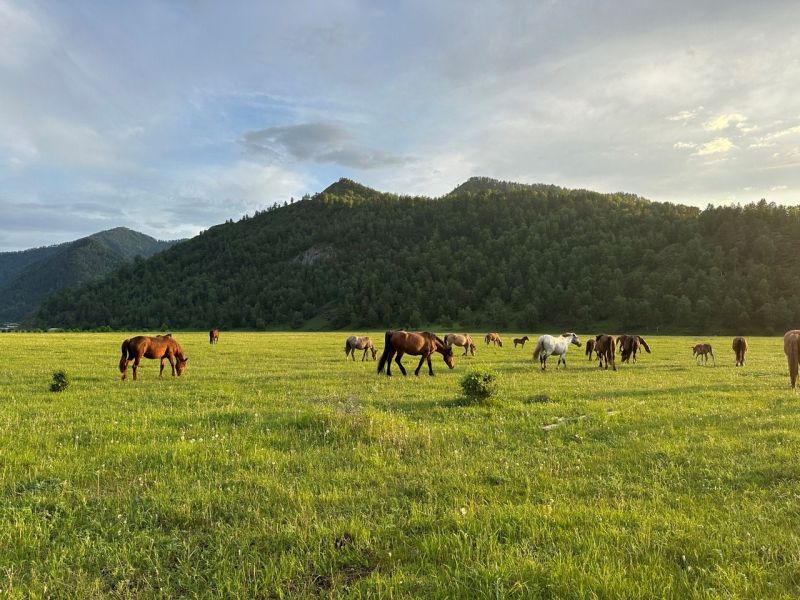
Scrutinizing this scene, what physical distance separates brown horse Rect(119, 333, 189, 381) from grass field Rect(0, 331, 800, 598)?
7136 millimetres

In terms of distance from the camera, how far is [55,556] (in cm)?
478

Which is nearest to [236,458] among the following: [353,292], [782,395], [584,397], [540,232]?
[584,397]

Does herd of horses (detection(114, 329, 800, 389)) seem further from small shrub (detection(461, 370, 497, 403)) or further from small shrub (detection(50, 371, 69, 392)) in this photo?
small shrub (detection(461, 370, 497, 403))

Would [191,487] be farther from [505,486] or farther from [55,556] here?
[505,486]

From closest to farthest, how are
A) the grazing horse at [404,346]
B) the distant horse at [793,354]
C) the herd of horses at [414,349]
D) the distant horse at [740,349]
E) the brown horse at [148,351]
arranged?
1. the distant horse at [793,354]
2. the herd of horses at [414,349]
3. the brown horse at [148,351]
4. the grazing horse at [404,346]
5. the distant horse at [740,349]

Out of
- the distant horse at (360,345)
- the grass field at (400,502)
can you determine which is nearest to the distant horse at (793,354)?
the grass field at (400,502)

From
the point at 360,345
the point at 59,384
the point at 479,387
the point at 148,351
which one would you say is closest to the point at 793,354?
the point at 479,387

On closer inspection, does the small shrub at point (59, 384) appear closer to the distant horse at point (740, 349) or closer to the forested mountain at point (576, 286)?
the distant horse at point (740, 349)

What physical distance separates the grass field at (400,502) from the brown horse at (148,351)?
7136 millimetres

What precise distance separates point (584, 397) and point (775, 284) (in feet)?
450

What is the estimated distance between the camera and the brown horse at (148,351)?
63.8 ft

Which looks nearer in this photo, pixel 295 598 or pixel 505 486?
pixel 295 598

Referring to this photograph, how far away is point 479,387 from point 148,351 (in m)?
15.3

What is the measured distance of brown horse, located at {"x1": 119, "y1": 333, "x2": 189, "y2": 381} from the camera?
1944cm
